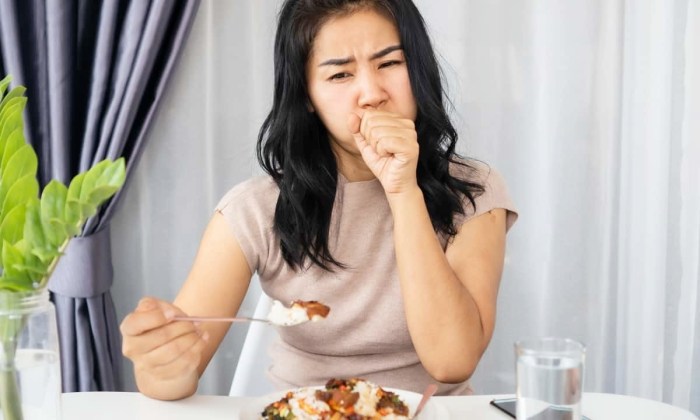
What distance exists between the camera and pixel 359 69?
164cm

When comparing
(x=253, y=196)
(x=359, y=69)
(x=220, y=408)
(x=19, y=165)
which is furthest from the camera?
(x=253, y=196)

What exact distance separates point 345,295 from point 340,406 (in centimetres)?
62

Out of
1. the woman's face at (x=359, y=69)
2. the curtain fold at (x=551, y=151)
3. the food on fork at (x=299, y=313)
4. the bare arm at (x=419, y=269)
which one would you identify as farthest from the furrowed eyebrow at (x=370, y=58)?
the curtain fold at (x=551, y=151)

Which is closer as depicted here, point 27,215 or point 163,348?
point 27,215

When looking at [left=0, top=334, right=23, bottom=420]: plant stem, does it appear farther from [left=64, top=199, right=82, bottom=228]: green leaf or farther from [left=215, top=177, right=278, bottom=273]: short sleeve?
[left=215, top=177, right=278, bottom=273]: short sleeve

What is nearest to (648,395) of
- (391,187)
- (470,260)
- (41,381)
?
(470,260)

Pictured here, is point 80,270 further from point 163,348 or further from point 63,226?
point 63,226

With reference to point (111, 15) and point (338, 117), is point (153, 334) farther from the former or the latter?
point (111, 15)

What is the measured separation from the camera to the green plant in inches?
33.6

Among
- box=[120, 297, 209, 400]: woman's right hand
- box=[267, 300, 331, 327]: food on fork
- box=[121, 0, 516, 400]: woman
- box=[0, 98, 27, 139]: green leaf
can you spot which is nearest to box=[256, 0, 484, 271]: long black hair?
box=[121, 0, 516, 400]: woman

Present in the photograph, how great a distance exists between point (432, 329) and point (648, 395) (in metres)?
1.20

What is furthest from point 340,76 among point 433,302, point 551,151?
point 551,151

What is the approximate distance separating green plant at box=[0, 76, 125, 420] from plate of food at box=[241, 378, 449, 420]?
33 centimetres

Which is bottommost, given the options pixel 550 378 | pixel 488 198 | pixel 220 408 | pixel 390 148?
pixel 220 408
